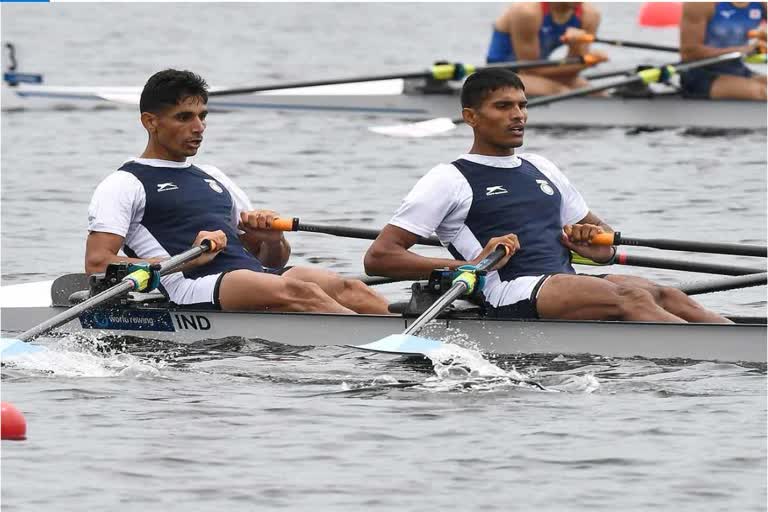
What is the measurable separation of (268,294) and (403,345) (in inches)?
39.2

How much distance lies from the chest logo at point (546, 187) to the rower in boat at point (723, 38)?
960 cm

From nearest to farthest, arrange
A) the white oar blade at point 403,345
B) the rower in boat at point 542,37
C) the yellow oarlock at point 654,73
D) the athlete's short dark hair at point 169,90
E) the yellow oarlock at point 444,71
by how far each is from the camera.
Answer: the white oar blade at point 403,345
the athlete's short dark hair at point 169,90
the yellow oarlock at point 654,73
the yellow oarlock at point 444,71
the rower in boat at point 542,37

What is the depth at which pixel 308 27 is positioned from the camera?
4003 centimetres

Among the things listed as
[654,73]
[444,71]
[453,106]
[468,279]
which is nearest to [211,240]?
[468,279]

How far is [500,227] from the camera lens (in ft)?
29.9

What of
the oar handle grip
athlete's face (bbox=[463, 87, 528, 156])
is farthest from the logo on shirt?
→ the oar handle grip

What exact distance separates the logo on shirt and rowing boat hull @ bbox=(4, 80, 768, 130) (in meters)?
10.0

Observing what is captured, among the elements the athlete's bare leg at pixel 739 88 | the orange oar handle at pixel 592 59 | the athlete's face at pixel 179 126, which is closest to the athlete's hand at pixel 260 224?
the athlete's face at pixel 179 126

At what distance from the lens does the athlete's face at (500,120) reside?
29.9ft

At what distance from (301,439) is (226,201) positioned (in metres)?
2.25

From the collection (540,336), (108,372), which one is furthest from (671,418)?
(108,372)

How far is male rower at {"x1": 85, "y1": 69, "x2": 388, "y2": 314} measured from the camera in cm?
929

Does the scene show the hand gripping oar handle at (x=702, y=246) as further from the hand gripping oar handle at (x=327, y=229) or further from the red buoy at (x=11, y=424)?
the red buoy at (x=11, y=424)

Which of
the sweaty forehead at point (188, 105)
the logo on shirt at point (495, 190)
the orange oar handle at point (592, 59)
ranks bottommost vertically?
the logo on shirt at point (495, 190)
